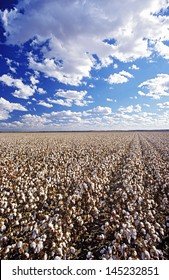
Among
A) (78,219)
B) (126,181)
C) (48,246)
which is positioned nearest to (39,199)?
(78,219)

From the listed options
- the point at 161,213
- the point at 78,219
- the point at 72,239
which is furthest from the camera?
the point at 161,213

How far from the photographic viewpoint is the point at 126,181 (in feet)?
39.5

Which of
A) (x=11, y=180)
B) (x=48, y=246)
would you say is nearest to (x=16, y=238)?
(x=48, y=246)

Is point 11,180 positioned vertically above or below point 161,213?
above

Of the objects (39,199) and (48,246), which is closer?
(48,246)

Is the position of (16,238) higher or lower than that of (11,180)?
lower

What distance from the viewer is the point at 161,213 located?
9.25 m

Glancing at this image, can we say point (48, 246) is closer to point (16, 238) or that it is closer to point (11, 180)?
point (16, 238)

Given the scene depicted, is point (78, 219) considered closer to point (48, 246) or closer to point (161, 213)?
point (48, 246)

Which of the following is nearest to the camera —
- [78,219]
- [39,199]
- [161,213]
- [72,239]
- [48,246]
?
[48,246]
